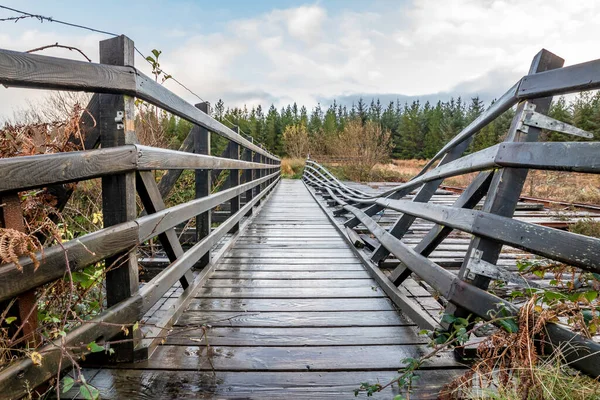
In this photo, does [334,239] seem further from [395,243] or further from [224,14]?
[224,14]

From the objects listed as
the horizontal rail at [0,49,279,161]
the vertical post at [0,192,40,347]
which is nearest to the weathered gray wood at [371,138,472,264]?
the horizontal rail at [0,49,279,161]

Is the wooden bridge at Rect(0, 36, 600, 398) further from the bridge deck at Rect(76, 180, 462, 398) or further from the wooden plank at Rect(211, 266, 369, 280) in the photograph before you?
the wooden plank at Rect(211, 266, 369, 280)

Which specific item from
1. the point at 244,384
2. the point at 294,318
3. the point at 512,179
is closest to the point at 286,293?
the point at 294,318

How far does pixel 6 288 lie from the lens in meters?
0.90

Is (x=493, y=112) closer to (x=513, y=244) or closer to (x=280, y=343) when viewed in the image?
(x=513, y=244)

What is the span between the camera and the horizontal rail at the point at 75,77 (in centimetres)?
95

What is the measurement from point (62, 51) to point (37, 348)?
107 cm

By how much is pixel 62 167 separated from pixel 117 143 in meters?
0.35

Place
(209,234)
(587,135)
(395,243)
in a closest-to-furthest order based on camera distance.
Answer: (587,135), (395,243), (209,234)

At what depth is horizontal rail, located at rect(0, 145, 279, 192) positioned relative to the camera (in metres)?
0.92

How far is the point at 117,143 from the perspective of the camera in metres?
1.42

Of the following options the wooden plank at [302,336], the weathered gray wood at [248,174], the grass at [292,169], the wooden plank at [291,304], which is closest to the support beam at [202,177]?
the wooden plank at [291,304]

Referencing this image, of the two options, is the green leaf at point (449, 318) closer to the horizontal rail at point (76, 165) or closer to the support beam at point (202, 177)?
the horizontal rail at point (76, 165)

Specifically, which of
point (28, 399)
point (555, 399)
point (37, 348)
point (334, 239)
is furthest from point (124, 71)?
point (334, 239)
